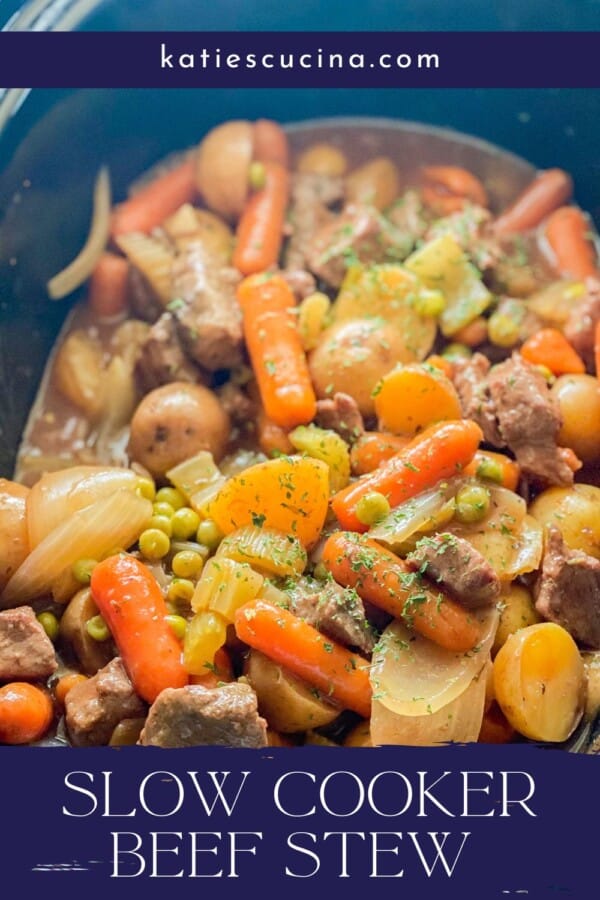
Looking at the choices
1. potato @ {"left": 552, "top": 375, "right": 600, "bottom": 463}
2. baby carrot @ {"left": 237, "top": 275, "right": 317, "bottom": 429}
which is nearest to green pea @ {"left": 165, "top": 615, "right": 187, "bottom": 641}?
baby carrot @ {"left": 237, "top": 275, "right": 317, "bottom": 429}

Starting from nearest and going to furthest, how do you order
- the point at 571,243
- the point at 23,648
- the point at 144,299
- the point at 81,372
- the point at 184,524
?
the point at 23,648, the point at 184,524, the point at 81,372, the point at 144,299, the point at 571,243

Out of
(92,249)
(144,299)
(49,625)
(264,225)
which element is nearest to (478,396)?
(264,225)

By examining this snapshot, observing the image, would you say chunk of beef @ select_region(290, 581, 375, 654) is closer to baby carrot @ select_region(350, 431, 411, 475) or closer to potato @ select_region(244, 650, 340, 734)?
potato @ select_region(244, 650, 340, 734)

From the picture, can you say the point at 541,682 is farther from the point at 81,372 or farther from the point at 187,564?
the point at 81,372

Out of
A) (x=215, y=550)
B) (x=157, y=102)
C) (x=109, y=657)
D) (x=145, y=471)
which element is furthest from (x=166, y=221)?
(x=109, y=657)

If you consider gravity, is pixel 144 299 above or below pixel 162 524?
above

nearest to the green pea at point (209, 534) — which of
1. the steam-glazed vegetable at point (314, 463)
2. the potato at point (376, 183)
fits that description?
the steam-glazed vegetable at point (314, 463)

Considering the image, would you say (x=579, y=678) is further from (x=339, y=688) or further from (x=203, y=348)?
(x=203, y=348)
